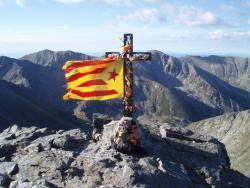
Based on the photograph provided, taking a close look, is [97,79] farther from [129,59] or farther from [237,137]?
[237,137]

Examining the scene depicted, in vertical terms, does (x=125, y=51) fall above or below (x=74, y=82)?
above

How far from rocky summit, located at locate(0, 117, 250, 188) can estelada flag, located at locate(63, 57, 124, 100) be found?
3.33 m

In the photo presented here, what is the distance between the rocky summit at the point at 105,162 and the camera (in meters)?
28.6

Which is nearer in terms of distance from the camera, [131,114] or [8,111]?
[131,114]

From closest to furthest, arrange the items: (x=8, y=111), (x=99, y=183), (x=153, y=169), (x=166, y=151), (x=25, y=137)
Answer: (x=99, y=183)
(x=153, y=169)
(x=166, y=151)
(x=25, y=137)
(x=8, y=111)

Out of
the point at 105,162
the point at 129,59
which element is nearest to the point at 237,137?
the point at 129,59

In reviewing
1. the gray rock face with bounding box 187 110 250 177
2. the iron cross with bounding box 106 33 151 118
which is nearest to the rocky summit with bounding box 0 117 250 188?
the iron cross with bounding box 106 33 151 118

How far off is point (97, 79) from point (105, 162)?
6.05m

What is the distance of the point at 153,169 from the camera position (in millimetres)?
29891

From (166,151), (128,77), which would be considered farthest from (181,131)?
(128,77)

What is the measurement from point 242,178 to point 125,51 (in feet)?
51.2

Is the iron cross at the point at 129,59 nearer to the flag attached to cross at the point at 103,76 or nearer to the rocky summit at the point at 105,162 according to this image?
the flag attached to cross at the point at 103,76

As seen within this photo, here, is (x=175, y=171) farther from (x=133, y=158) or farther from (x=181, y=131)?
(x=181, y=131)

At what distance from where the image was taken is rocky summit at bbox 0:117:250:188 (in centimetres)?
2864
